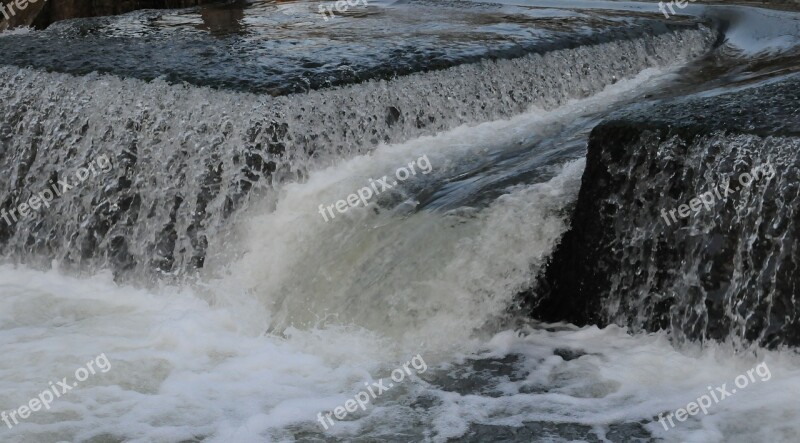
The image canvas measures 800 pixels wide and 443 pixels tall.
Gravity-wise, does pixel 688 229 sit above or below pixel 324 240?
above

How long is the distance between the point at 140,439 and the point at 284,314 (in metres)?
1.37

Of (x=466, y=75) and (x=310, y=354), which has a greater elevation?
(x=466, y=75)

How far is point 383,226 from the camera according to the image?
590cm

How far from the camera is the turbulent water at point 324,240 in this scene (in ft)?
15.2

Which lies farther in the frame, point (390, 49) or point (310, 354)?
point (390, 49)

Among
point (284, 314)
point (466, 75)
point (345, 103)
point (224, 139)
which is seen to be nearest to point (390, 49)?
point (466, 75)

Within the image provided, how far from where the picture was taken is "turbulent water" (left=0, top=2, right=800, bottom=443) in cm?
462

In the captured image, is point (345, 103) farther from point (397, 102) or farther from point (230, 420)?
point (230, 420)

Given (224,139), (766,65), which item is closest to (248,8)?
(224,139)

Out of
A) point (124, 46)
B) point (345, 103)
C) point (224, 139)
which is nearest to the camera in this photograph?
point (224, 139)

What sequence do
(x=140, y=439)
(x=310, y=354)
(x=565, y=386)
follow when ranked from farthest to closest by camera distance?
(x=310, y=354)
(x=565, y=386)
(x=140, y=439)

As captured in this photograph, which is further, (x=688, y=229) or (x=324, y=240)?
(x=324, y=240)

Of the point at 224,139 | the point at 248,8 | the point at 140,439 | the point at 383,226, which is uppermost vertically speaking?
the point at 248,8

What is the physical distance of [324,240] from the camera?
6.00 m
